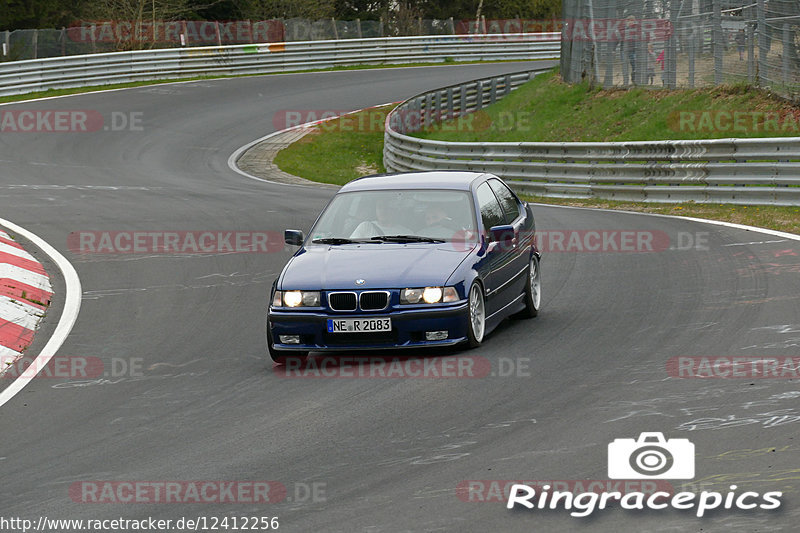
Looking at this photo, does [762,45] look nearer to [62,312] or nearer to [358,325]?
[62,312]

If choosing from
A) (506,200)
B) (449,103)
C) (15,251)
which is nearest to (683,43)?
(449,103)

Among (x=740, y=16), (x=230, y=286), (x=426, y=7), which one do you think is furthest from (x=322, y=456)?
(x=426, y=7)

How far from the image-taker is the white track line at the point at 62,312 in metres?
9.20

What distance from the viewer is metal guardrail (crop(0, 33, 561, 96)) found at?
3862 cm

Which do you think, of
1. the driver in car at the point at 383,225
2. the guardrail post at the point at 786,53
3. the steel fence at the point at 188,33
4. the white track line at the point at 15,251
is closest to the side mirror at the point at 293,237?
the driver in car at the point at 383,225

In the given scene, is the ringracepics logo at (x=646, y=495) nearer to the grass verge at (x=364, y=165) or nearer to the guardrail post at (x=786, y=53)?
the grass verge at (x=364, y=165)

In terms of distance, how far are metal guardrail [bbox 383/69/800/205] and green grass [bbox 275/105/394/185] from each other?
4.96ft

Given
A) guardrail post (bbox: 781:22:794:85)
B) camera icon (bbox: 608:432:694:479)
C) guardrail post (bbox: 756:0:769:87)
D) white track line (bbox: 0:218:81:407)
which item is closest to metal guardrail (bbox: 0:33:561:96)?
white track line (bbox: 0:218:81:407)

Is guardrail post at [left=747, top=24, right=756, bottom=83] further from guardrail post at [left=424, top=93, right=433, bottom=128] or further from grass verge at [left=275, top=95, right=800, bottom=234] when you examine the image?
guardrail post at [left=424, top=93, right=433, bottom=128]

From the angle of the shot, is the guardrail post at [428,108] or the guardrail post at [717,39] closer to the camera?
the guardrail post at [717,39]

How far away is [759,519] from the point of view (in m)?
5.34

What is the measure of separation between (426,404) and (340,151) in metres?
26.1

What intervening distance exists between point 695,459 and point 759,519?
0.94 m

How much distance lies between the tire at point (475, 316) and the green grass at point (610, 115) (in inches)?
554
